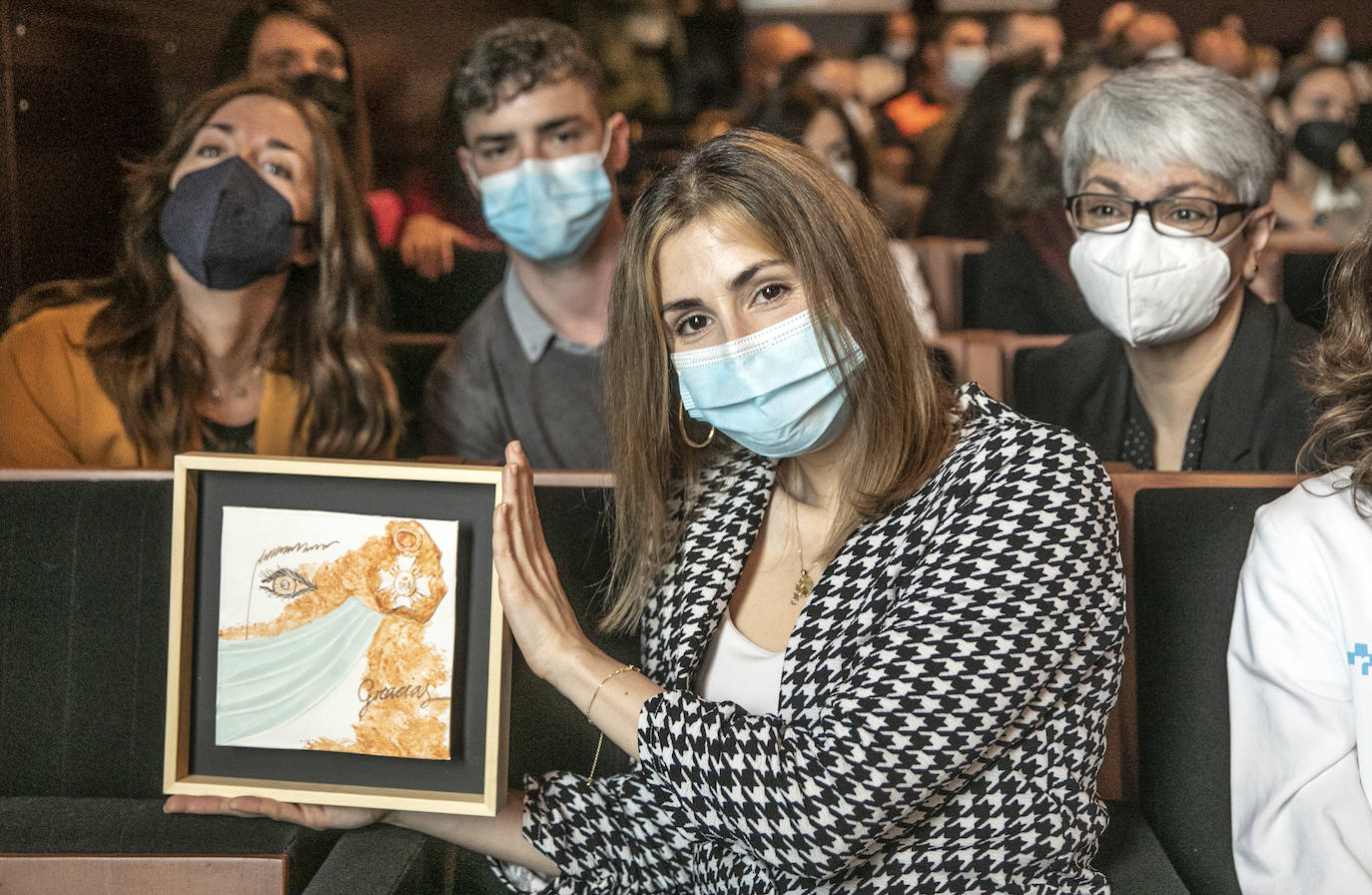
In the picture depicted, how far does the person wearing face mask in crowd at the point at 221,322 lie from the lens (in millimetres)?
2322

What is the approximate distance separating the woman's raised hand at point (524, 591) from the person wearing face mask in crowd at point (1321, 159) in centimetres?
388

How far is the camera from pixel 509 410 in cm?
273

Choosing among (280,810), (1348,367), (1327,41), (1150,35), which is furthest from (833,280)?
Result: (1327,41)

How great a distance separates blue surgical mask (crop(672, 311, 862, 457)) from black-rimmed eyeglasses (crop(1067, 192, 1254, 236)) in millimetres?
983

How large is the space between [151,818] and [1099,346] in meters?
1.86

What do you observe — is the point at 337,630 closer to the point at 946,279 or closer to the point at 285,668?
the point at 285,668

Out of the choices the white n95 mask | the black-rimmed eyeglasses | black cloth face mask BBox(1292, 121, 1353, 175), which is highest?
black cloth face mask BBox(1292, 121, 1353, 175)

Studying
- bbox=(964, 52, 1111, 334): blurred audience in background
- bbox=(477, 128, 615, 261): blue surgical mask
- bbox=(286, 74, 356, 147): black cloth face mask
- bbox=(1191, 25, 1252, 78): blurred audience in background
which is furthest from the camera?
bbox=(1191, 25, 1252, 78): blurred audience in background

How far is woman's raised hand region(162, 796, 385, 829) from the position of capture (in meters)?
1.41

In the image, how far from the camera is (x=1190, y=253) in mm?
2115

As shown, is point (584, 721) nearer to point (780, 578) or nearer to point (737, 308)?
point (780, 578)

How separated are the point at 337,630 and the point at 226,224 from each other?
1.20 metres

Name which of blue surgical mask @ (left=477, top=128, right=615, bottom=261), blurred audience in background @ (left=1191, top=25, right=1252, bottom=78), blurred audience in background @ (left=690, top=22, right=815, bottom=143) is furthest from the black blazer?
blurred audience in background @ (left=1191, top=25, right=1252, bottom=78)

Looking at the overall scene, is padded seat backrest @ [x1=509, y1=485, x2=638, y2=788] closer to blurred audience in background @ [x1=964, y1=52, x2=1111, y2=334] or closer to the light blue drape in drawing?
the light blue drape in drawing
